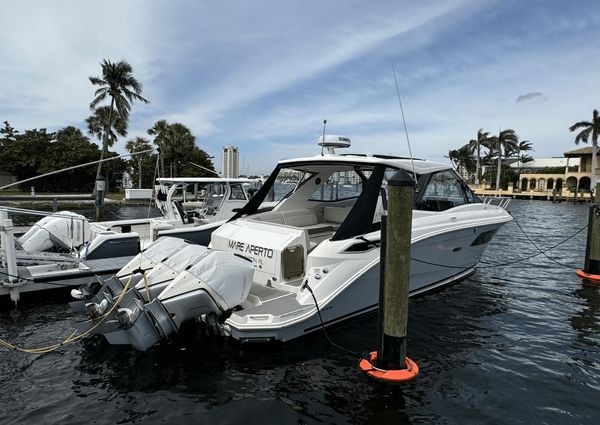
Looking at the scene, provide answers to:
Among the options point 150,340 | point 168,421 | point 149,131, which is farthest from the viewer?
point 149,131

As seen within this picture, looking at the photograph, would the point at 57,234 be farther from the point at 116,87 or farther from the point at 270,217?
the point at 116,87

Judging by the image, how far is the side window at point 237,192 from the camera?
13.7 metres

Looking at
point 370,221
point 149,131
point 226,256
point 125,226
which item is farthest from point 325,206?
point 149,131

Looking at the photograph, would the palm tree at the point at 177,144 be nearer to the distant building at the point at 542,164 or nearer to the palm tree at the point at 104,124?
the palm tree at the point at 104,124

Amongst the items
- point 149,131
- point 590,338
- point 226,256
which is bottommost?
point 590,338

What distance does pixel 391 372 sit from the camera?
4980 millimetres

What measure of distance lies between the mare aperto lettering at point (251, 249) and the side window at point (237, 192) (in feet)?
Result: 22.3

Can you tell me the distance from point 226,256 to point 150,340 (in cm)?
133

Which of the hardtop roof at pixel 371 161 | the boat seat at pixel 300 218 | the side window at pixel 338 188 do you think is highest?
the hardtop roof at pixel 371 161

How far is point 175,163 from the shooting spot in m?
43.2

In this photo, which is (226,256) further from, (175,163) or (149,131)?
(149,131)

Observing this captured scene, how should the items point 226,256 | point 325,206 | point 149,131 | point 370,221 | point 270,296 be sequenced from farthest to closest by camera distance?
point 149,131 < point 325,206 < point 370,221 < point 270,296 < point 226,256

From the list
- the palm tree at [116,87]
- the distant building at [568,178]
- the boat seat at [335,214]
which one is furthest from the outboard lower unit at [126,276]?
the distant building at [568,178]

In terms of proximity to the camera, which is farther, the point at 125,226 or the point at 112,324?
the point at 125,226
